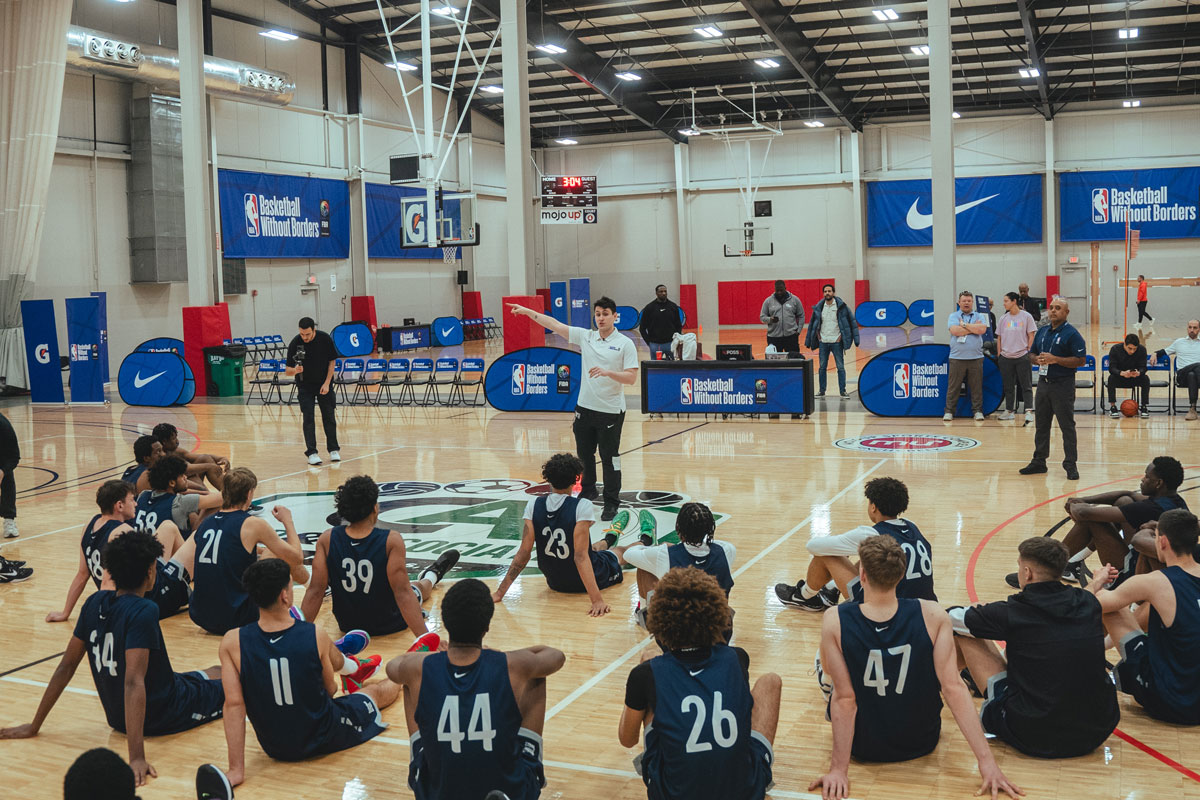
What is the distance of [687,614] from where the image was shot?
3.71 m

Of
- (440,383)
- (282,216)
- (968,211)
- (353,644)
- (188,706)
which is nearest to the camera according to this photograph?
(188,706)

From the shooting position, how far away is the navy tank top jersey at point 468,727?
3.81m

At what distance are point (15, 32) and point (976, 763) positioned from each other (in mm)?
21197

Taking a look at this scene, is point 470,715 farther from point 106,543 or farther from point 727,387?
point 727,387

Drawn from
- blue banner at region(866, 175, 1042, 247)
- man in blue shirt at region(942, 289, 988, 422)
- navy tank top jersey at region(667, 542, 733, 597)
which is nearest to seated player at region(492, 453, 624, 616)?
navy tank top jersey at region(667, 542, 733, 597)

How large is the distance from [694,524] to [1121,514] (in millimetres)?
2542

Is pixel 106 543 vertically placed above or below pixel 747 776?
above

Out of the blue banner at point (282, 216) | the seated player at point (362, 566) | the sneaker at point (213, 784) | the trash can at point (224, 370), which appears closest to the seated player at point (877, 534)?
the seated player at point (362, 566)

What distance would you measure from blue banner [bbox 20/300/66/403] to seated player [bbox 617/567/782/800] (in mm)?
18986

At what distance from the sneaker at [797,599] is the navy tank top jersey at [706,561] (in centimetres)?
137

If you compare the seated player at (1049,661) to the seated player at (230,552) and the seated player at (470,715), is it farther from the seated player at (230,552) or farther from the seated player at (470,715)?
the seated player at (230,552)

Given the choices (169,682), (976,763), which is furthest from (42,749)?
(976,763)

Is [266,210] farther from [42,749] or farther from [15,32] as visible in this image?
[42,749]

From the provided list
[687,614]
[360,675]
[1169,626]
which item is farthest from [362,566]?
[1169,626]
